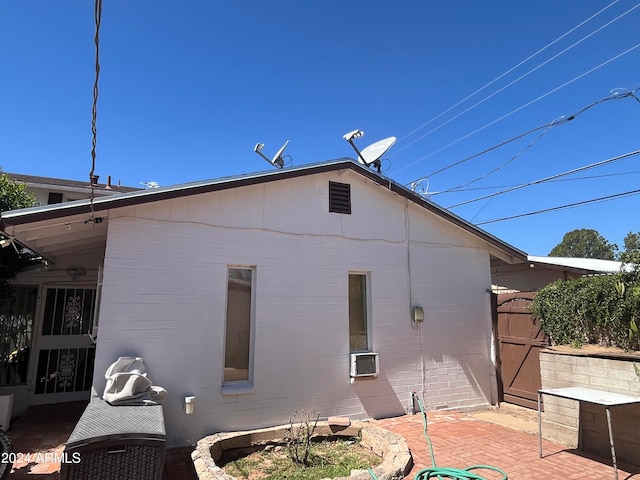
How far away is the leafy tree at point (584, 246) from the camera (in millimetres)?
42188

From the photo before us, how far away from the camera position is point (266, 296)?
6160mm

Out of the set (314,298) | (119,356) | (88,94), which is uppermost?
(88,94)

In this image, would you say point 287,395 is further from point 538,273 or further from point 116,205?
point 538,273

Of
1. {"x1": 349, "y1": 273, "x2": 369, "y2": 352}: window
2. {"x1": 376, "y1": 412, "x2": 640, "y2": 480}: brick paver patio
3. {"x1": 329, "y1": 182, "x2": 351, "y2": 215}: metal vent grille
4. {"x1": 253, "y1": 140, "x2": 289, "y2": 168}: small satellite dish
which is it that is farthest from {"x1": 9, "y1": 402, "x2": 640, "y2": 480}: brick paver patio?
{"x1": 253, "y1": 140, "x2": 289, "y2": 168}: small satellite dish

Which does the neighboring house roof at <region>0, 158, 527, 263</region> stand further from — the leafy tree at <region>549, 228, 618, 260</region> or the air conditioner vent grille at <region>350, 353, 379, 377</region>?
the leafy tree at <region>549, 228, 618, 260</region>

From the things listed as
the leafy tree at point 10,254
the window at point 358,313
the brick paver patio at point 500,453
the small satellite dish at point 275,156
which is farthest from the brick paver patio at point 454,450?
the small satellite dish at point 275,156

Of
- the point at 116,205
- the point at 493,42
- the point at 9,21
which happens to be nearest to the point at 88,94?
the point at 9,21

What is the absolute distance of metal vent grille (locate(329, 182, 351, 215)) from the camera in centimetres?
711

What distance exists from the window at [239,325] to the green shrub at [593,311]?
522 cm

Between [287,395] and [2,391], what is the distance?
5638mm

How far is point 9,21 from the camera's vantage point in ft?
12.6

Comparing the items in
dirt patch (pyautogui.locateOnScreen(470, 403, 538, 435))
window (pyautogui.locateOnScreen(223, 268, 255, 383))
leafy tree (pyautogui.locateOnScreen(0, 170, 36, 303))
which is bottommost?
dirt patch (pyautogui.locateOnScreen(470, 403, 538, 435))

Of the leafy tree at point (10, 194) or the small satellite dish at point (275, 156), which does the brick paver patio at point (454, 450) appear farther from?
the small satellite dish at point (275, 156)

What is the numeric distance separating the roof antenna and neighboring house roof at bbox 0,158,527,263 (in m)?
0.45
